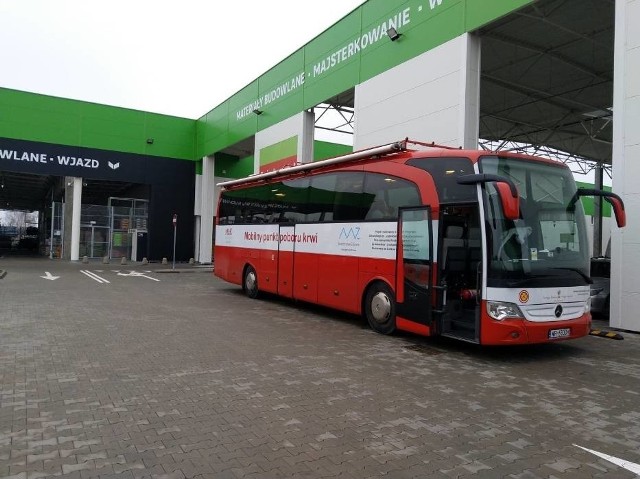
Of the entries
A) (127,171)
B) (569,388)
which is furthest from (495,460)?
(127,171)

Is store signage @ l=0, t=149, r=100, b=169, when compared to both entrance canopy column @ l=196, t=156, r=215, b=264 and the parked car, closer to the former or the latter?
entrance canopy column @ l=196, t=156, r=215, b=264

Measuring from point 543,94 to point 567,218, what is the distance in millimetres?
13682

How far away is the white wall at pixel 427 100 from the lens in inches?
481

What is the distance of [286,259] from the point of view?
12.2 meters

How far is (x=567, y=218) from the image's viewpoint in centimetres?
746

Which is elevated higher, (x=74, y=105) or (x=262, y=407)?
(x=74, y=105)

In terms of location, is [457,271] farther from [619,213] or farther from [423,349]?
[619,213]

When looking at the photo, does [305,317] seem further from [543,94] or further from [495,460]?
[543,94]

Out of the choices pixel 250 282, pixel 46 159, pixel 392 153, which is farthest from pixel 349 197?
pixel 46 159

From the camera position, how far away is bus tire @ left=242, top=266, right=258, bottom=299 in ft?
45.6

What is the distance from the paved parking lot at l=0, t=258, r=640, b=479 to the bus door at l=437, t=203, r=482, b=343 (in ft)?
1.69

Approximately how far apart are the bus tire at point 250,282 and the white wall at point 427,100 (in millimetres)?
5491

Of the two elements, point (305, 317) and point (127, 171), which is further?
point (127, 171)

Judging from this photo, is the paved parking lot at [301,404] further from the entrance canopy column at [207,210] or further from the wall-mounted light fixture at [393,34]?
the entrance canopy column at [207,210]
